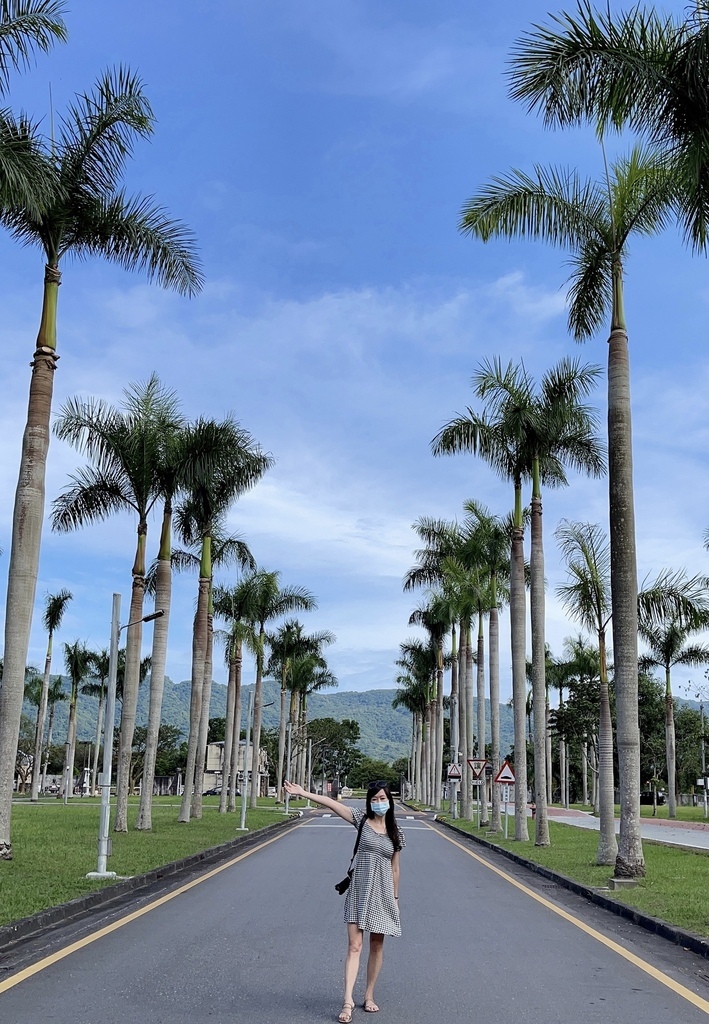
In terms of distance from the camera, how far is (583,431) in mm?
27203

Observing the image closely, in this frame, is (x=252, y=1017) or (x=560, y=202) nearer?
(x=252, y=1017)

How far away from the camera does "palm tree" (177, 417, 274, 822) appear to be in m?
29.0

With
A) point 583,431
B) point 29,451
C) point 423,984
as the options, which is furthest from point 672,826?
point 423,984

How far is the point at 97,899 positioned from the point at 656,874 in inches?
382

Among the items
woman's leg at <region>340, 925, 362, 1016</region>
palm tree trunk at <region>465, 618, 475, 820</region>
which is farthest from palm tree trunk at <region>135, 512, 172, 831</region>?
woman's leg at <region>340, 925, 362, 1016</region>

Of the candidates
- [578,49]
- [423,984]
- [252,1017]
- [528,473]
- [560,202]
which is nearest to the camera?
[252,1017]

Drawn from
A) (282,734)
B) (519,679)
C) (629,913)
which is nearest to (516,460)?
(519,679)

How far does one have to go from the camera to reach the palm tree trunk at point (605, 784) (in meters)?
19.7

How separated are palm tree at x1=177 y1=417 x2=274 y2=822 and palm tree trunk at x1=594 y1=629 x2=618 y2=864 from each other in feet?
36.9

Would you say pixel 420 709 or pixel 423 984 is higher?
pixel 420 709

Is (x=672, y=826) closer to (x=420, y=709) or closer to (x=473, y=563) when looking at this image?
(x=473, y=563)

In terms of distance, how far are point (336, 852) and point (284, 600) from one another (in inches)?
1179

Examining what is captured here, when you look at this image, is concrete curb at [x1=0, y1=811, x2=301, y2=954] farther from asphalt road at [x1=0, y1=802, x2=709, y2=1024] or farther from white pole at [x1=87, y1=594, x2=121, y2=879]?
white pole at [x1=87, y1=594, x2=121, y2=879]

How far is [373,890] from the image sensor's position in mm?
6973
